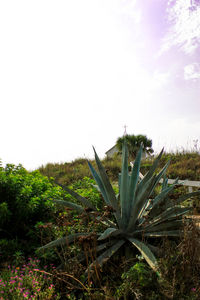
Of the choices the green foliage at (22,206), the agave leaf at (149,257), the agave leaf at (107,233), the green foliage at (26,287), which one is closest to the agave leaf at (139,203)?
the agave leaf at (107,233)

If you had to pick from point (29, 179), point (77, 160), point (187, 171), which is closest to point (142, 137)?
point (77, 160)

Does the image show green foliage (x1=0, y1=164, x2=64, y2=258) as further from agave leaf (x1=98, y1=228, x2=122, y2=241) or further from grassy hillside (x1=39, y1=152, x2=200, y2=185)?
grassy hillside (x1=39, y1=152, x2=200, y2=185)

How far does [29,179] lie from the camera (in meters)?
4.36

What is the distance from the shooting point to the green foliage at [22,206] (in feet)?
12.1

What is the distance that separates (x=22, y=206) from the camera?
Result: 12.0ft

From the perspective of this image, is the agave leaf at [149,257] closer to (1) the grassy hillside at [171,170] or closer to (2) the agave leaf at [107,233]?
(2) the agave leaf at [107,233]

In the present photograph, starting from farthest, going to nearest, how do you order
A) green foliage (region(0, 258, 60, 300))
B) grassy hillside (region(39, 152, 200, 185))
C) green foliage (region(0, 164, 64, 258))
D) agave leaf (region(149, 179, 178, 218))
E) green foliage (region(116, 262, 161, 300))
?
grassy hillside (region(39, 152, 200, 185)) → green foliage (region(0, 164, 64, 258)) → agave leaf (region(149, 179, 178, 218)) → green foliage (region(0, 258, 60, 300)) → green foliage (region(116, 262, 161, 300))

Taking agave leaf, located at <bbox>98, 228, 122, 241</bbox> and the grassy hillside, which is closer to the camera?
agave leaf, located at <bbox>98, 228, 122, 241</bbox>

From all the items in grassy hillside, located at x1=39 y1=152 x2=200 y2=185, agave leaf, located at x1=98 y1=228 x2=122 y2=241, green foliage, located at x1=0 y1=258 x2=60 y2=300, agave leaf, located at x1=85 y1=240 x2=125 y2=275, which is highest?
grassy hillside, located at x1=39 y1=152 x2=200 y2=185

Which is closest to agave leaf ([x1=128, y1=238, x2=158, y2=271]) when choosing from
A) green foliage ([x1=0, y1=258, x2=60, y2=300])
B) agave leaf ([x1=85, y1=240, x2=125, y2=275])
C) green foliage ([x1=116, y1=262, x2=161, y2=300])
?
green foliage ([x1=116, y1=262, x2=161, y2=300])

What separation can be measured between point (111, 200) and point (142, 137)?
1578 cm

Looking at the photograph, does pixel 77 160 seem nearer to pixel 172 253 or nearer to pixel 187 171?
pixel 187 171

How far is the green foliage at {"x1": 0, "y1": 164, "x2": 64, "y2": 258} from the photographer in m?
3.69

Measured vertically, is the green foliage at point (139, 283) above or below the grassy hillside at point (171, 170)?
below
